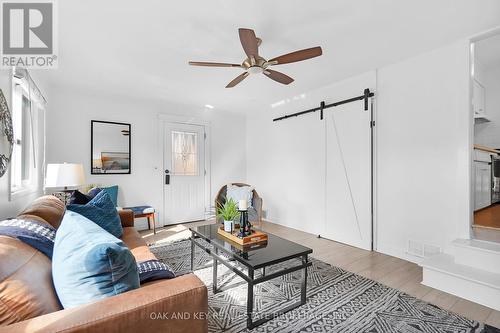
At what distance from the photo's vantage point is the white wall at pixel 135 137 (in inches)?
146

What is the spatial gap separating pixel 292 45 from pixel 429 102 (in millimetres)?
1725

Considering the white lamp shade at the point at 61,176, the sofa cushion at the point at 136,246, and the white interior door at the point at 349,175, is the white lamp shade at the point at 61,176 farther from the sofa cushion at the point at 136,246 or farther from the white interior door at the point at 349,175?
the white interior door at the point at 349,175

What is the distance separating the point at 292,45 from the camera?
2.52 meters

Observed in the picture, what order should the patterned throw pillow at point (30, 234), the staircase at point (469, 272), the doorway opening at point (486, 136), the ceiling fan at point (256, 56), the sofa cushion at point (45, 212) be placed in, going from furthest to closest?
the doorway opening at point (486, 136)
the staircase at point (469, 272)
the ceiling fan at point (256, 56)
the sofa cushion at point (45, 212)
the patterned throw pillow at point (30, 234)

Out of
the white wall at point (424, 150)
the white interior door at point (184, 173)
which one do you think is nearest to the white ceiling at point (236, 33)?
the white wall at point (424, 150)

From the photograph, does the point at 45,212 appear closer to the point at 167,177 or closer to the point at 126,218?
the point at 126,218

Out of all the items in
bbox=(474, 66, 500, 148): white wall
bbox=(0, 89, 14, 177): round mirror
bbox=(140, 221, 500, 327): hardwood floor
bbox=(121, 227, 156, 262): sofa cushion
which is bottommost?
bbox=(140, 221, 500, 327): hardwood floor

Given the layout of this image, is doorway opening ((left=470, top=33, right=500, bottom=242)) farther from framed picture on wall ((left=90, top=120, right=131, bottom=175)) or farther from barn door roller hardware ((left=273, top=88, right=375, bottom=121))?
framed picture on wall ((left=90, top=120, right=131, bottom=175))

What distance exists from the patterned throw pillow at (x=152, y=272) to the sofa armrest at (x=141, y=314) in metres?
0.38

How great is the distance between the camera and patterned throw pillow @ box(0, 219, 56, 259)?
1159mm

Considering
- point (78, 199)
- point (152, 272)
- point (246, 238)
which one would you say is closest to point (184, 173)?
point (78, 199)

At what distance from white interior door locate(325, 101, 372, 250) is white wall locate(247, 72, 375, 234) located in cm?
13

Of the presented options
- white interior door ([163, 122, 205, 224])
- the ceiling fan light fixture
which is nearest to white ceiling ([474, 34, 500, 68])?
the ceiling fan light fixture

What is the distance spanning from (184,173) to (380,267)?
3.67m
